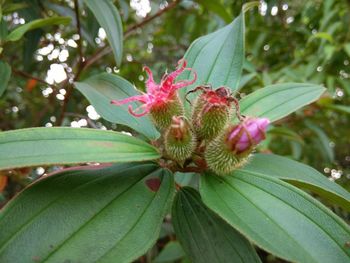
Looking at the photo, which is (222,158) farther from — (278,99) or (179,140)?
(278,99)

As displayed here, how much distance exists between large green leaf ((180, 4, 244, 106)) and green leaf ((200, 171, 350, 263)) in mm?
388

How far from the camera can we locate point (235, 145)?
0.95m

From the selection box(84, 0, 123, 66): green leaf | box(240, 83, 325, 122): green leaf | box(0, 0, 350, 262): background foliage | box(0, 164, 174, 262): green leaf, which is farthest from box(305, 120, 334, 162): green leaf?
box(0, 164, 174, 262): green leaf

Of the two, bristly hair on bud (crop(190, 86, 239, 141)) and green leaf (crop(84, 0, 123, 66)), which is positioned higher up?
green leaf (crop(84, 0, 123, 66))

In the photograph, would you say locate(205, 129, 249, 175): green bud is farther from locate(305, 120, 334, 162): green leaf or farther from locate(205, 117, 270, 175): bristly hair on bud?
locate(305, 120, 334, 162): green leaf

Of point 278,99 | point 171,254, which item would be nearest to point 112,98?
point 278,99

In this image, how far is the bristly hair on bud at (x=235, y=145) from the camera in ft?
3.04

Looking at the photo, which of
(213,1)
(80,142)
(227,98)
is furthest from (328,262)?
(213,1)

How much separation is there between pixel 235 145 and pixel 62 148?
1.24ft

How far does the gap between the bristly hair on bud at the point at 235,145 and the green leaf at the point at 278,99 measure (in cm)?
23

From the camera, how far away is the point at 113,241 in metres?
0.82

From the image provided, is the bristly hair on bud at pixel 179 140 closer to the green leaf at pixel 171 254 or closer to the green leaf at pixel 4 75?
the green leaf at pixel 4 75

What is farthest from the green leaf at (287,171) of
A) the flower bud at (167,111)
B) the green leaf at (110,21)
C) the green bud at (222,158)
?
the green leaf at (110,21)

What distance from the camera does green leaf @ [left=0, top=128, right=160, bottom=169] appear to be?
803 mm
